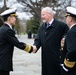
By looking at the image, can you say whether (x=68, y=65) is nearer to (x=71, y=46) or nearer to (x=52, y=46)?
(x=71, y=46)

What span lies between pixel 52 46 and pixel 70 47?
1628 millimetres

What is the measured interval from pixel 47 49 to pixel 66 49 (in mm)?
1243

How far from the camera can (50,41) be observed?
7156 mm

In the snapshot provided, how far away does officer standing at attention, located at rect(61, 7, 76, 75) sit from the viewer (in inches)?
218


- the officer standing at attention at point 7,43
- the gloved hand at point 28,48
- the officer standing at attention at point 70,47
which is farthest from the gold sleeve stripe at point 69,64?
the gloved hand at point 28,48

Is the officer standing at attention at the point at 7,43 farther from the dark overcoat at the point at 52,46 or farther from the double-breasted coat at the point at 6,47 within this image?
the dark overcoat at the point at 52,46

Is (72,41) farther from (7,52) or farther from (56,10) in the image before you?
(56,10)

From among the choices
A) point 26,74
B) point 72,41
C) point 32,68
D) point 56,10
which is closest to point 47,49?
point 72,41

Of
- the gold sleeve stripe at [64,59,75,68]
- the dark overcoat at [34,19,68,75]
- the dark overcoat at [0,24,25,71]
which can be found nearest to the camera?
the gold sleeve stripe at [64,59,75,68]

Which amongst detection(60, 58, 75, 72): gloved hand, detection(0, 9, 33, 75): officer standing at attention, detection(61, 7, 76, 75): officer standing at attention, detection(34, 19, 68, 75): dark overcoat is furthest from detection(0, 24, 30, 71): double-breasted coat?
detection(60, 58, 75, 72): gloved hand

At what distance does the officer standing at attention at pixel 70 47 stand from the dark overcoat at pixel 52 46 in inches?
45.8

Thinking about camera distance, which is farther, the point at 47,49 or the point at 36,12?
the point at 36,12

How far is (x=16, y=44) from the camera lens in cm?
693

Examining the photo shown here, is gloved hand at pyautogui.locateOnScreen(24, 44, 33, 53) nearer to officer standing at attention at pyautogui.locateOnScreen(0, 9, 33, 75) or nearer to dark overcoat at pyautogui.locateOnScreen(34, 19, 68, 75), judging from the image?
dark overcoat at pyautogui.locateOnScreen(34, 19, 68, 75)
